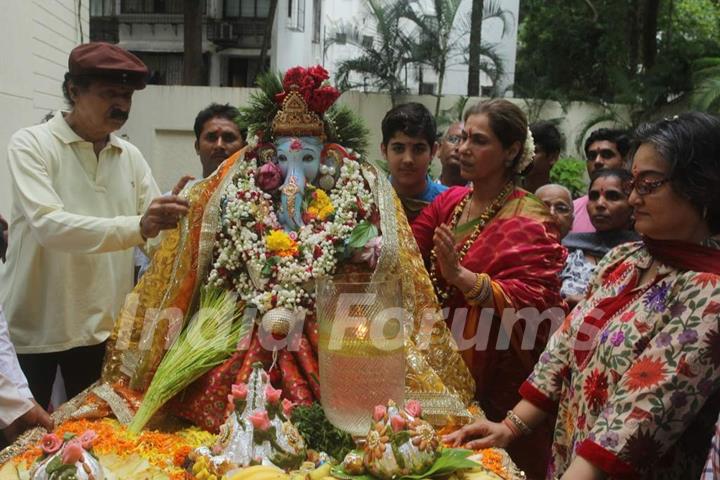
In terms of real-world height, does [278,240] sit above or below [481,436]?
above

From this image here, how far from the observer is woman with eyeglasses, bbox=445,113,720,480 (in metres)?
2.19

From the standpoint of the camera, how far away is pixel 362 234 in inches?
123

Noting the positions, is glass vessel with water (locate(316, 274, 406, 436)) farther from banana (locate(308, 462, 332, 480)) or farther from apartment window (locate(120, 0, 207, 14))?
apartment window (locate(120, 0, 207, 14))

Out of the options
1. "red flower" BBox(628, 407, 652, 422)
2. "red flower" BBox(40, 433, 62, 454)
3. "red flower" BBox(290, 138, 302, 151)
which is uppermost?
"red flower" BBox(290, 138, 302, 151)

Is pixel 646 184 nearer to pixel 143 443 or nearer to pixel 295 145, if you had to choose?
pixel 295 145

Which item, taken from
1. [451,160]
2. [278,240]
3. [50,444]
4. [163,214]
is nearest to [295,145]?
[278,240]

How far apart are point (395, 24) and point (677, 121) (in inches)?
493

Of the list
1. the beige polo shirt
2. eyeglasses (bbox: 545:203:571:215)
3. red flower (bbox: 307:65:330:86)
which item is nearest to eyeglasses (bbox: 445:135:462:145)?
eyeglasses (bbox: 545:203:571:215)

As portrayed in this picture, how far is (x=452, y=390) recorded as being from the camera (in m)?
3.15

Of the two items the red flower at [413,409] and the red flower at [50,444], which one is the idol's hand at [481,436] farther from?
the red flower at [50,444]

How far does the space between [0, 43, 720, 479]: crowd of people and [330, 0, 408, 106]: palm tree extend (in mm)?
9166

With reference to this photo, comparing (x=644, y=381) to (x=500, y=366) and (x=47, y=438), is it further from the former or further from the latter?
(x=47, y=438)

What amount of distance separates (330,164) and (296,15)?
20.5 meters

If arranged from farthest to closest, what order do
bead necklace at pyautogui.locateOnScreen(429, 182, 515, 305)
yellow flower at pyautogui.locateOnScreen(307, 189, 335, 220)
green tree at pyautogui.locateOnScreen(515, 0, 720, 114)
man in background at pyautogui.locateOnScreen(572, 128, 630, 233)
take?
green tree at pyautogui.locateOnScreen(515, 0, 720, 114), man in background at pyautogui.locateOnScreen(572, 128, 630, 233), bead necklace at pyautogui.locateOnScreen(429, 182, 515, 305), yellow flower at pyautogui.locateOnScreen(307, 189, 335, 220)
